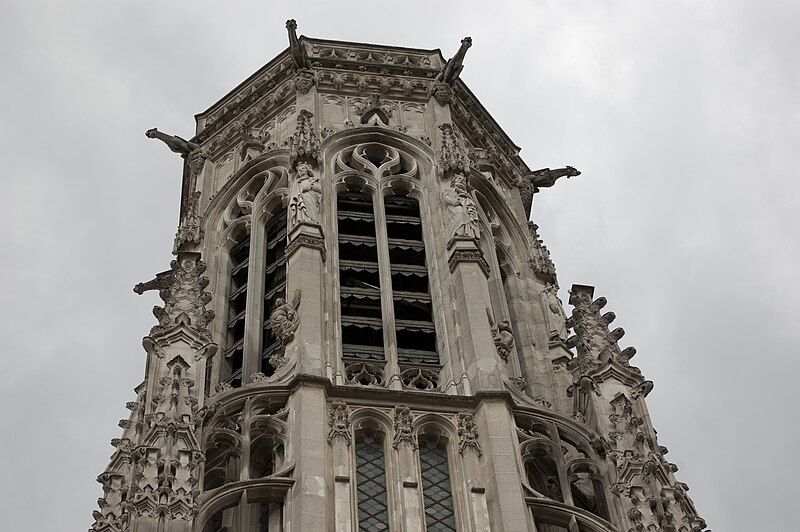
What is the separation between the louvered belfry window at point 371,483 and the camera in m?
30.8

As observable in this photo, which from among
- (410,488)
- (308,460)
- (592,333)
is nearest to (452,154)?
(592,333)

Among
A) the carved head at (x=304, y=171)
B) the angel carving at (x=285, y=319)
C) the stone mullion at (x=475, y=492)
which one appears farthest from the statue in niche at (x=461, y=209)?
the stone mullion at (x=475, y=492)

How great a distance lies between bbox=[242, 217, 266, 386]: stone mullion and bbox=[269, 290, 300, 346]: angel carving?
1395mm

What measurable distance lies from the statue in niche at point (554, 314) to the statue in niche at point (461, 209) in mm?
3273


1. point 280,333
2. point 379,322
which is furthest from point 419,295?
point 280,333

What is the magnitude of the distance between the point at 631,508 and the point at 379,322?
836 centimetres

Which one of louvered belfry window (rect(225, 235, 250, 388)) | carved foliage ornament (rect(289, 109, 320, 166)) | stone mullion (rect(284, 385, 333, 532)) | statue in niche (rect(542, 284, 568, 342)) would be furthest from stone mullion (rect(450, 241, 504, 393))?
carved foliage ornament (rect(289, 109, 320, 166))

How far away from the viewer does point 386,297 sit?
3781cm

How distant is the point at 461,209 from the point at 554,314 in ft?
14.3

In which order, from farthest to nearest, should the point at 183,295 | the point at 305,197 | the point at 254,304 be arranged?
1. the point at 305,197
2. the point at 254,304
3. the point at 183,295

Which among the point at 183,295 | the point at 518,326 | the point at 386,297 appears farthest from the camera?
the point at 518,326

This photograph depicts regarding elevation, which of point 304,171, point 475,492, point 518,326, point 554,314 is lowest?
point 475,492

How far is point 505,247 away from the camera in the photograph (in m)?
44.8

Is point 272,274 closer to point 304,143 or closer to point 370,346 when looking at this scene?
point 304,143
